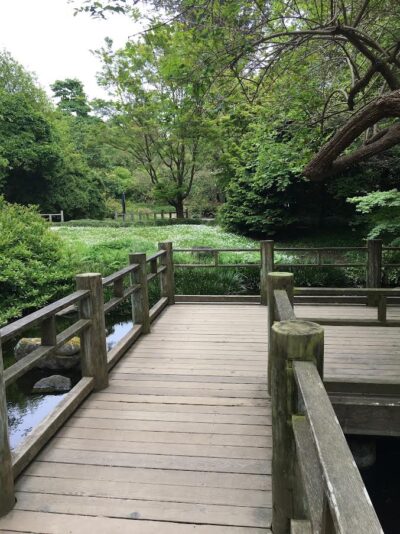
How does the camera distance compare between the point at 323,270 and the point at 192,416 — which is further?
the point at 323,270

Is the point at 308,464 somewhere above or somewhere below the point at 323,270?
above

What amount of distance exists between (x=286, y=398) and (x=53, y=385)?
16.3ft

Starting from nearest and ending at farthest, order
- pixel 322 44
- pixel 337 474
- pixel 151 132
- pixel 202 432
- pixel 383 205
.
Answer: pixel 337 474, pixel 202 432, pixel 322 44, pixel 383 205, pixel 151 132

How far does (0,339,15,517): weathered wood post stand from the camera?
2137mm

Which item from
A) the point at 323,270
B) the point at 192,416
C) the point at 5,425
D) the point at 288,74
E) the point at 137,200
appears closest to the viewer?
the point at 5,425

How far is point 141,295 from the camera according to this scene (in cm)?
508

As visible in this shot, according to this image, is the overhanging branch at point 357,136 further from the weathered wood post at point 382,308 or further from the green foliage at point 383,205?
the green foliage at point 383,205

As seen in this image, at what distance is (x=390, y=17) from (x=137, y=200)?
3277cm

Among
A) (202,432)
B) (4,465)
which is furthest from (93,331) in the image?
(4,465)

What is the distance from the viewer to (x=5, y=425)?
2141mm

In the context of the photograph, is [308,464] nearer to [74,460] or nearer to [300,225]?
[74,460]

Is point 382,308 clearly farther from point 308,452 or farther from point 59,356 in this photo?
point 59,356

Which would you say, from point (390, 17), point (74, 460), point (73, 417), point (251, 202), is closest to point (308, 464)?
point (74, 460)

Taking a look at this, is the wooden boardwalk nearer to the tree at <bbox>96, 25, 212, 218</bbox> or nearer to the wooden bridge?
the wooden bridge
